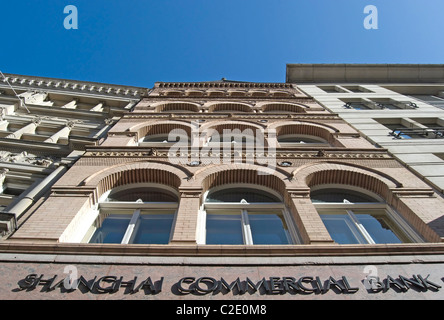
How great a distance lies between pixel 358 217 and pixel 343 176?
161 centimetres

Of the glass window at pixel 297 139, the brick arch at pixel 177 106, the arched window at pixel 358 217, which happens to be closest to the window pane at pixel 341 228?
the arched window at pixel 358 217

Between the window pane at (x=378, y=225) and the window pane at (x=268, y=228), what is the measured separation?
200cm

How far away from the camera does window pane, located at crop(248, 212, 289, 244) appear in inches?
300

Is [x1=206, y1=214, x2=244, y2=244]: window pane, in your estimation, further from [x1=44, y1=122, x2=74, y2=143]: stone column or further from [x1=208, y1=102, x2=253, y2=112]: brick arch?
[x1=208, y1=102, x2=253, y2=112]: brick arch

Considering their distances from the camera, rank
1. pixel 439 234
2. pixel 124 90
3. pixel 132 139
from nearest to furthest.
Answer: pixel 439 234, pixel 132 139, pixel 124 90

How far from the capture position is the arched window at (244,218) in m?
7.64

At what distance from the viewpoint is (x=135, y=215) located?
27.8ft

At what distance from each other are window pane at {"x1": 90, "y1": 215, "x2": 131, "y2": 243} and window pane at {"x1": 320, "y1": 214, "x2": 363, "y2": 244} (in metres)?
4.84

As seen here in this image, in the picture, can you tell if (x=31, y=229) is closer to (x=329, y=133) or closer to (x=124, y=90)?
(x=329, y=133)

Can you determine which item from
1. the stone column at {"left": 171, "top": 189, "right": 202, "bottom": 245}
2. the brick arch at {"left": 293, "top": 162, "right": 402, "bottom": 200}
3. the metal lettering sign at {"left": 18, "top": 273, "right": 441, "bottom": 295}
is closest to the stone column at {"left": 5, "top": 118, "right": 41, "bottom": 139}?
the stone column at {"left": 171, "top": 189, "right": 202, "bottom": 245}

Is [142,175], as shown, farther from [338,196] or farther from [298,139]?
[298,139]
